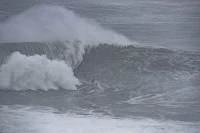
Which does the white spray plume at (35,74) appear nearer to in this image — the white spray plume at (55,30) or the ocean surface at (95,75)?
the ocean surface at (95,75)

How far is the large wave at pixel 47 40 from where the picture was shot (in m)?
22.5

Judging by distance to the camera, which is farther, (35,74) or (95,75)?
(95,75)

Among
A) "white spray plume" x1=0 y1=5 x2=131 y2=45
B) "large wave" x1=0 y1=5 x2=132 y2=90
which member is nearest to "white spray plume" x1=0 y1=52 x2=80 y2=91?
"large wave" x1=0 y1=5 x2=132 y2=90

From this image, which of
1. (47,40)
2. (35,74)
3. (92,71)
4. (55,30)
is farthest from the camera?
(55,30)

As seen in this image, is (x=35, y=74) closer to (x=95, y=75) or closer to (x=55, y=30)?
(x=95, y=75)

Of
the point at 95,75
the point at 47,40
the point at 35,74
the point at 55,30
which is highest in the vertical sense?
the point at 55,30

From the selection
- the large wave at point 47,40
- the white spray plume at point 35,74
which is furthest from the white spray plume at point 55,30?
the white spray plume at point 35,74

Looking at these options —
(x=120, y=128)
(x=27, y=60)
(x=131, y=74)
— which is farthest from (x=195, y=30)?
(x=120, y=128)

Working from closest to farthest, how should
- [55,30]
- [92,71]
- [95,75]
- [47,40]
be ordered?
[95,75] < [92,71] < [47,40] < [55,30]

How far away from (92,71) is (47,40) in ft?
10.4

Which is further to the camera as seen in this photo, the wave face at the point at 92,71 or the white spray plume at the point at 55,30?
the white spray plume at the point at 55,30

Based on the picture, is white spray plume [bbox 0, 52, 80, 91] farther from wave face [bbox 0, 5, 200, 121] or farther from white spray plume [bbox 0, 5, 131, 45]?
white spray plume [bbox 0, 5, 131, 45]

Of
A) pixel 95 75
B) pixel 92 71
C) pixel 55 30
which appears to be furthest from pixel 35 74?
pixel 55 30

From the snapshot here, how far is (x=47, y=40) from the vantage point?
27188 millimetres
